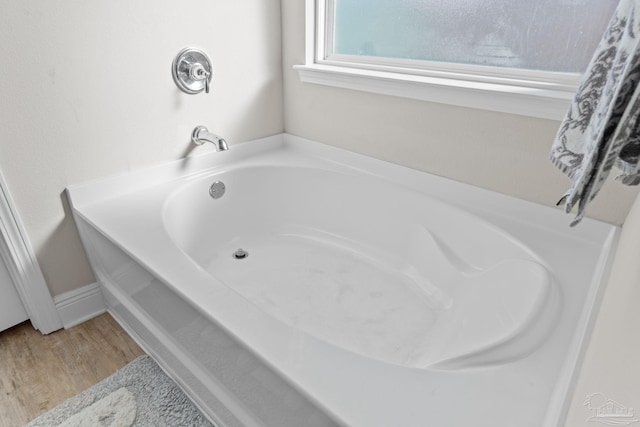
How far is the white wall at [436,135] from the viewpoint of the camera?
3.87 feet

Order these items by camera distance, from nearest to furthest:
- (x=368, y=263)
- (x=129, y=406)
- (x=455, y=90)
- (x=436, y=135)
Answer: (x=129, y=406) → (x=455, y=90) → (x=436, y=135) → (x=368, y=263)

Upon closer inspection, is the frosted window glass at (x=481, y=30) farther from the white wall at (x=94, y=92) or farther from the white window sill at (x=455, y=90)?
the white wall at (x=94, y=92)

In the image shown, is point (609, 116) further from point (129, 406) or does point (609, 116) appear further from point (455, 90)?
point (129, 406)

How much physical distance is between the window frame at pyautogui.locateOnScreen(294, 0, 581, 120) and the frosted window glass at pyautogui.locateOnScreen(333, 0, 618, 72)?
3 cm

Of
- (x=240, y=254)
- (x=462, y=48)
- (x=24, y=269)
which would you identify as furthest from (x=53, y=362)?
(x=462, y=48)

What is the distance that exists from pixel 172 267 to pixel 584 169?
90 centimetres

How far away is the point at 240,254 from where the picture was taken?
67.6 inches

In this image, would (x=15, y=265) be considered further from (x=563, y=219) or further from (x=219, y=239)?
(x=563, y=219)

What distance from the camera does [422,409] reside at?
64cm

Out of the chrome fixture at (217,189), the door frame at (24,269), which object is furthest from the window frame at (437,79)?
the door frame at (24,269)

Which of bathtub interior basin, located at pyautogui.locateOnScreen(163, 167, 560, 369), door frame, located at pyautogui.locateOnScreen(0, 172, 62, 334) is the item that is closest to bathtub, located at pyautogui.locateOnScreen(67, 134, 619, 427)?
bathtub interior basin, located at pyautogui.locateOnScreen(163, 167, 560, 369)

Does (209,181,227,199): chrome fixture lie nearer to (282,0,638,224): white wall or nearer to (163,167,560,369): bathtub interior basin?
(163,167,560,369): bathtub interior basin

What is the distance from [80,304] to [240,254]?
638 mm

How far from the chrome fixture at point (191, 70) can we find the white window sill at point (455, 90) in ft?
1.39
